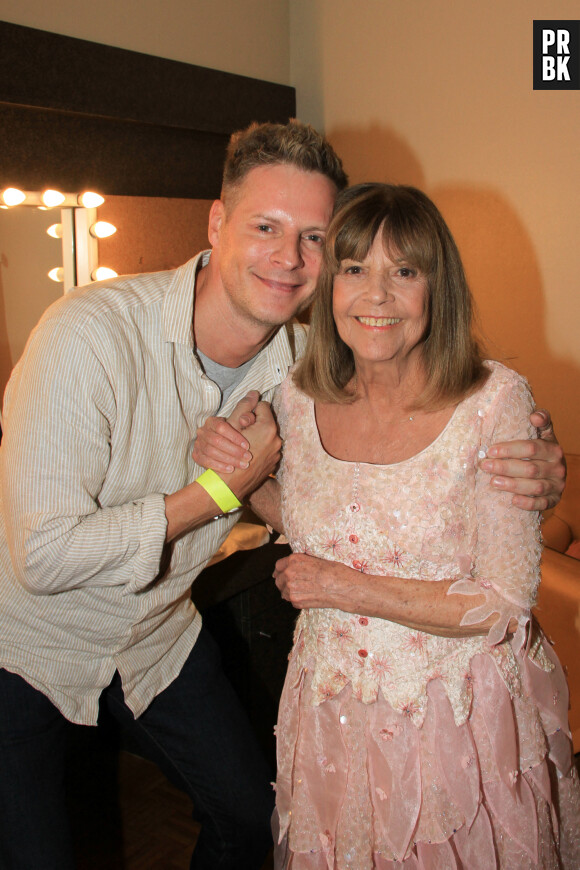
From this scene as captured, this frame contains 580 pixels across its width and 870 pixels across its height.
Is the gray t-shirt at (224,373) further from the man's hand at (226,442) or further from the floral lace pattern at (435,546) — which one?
the floral lace pattern at (435,546)

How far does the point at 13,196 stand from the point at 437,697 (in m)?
1.89

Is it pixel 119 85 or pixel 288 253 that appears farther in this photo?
pixel 119 85

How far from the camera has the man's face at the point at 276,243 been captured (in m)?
1.54

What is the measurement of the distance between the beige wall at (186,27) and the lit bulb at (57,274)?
786 millimetres

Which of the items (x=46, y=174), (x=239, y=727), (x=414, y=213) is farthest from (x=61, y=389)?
(x=46, y=174)

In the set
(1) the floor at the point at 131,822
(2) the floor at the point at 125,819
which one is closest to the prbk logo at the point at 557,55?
(1) the floor at the point at 131,822

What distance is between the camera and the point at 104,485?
58.4 inches

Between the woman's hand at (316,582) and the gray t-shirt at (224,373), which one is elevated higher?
the gray t-shirt at (224,373)

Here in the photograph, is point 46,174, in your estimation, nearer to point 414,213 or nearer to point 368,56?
point 414,213

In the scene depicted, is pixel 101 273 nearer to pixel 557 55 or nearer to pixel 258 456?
pixel 258 456

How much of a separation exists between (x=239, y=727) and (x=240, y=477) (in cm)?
62

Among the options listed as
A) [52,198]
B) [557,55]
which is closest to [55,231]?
[52,198]

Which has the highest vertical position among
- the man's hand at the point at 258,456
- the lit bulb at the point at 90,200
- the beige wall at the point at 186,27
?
the beige wall at the point at 186,27

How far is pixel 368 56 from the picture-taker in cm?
341
